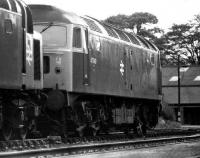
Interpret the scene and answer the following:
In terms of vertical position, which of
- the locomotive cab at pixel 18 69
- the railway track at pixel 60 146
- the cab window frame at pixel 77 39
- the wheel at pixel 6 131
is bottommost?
the railway track at pixel 60 146

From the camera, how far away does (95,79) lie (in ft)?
69.9

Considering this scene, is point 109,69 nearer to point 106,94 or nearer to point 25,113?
point 106,94

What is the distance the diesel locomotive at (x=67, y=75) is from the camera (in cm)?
1602

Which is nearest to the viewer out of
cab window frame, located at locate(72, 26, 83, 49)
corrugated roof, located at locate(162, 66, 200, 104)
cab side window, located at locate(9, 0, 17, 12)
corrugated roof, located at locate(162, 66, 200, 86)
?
cab side window, located at locate(9, 0, 17, 12)

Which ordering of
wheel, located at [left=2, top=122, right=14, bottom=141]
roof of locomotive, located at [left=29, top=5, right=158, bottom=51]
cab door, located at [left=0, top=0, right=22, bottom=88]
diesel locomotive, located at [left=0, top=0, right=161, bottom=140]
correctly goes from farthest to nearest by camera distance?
roof of locomotive, located at [left=29, top=5, right=158, bottom=51], wheel, located at [left=2, top=122, right=14, bottom=141], diesel locomotive, located at [left=0, top=0, right=161, bottom=140], cab door, located at [left=0, top=0, right=22, bottom=88]

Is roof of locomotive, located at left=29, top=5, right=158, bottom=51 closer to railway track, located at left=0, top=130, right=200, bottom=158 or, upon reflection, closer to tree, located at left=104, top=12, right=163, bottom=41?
railway track, located at left=0, top=130, right=200, bottom=158

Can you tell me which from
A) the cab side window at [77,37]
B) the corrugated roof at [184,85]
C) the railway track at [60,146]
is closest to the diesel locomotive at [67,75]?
the cab side window at [77,37]

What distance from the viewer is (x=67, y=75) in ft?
64.1

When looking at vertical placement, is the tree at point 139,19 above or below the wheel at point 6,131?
above

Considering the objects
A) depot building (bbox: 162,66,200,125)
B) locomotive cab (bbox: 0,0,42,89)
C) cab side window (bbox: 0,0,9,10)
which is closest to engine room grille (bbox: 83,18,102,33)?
locomotive cab (bbox: 0,0,42,89)

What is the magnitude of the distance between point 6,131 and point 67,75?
3.73 metres

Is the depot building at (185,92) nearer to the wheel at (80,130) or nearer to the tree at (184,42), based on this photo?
the tree at (184,42)

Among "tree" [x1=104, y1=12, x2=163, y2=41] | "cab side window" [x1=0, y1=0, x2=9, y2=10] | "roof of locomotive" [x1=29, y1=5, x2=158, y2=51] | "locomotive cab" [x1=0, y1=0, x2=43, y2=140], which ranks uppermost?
"tree" [x1=104, y1=12, x2=163, y2=41]

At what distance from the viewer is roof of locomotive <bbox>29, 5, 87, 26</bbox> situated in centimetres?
2003
